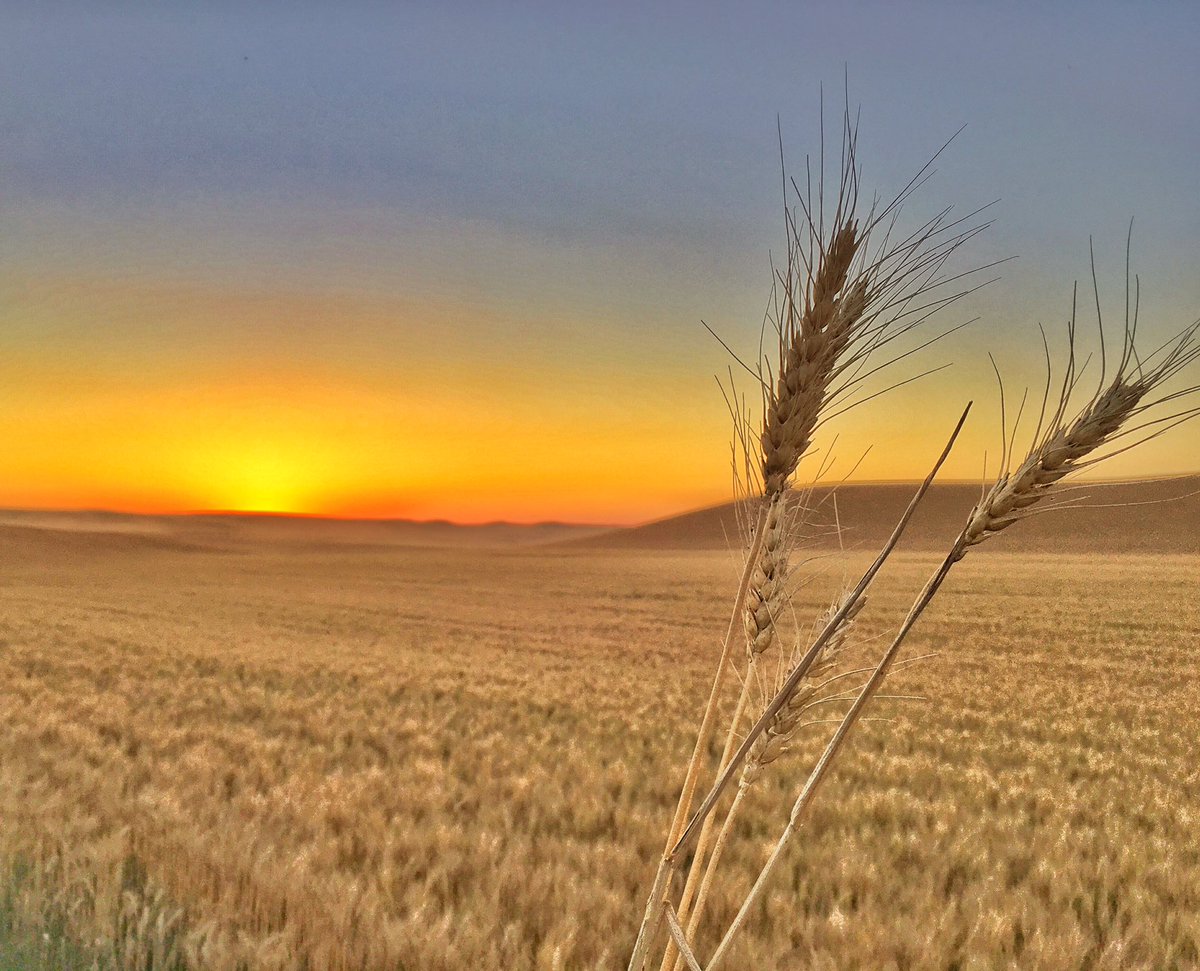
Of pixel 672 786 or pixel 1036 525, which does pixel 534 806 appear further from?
pixel 1036 525

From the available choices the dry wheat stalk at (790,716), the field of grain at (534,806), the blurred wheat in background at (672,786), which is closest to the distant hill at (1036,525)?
the field of grain at (534,806)

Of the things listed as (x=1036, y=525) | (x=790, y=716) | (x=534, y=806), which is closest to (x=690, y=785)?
(x=790, y=716)

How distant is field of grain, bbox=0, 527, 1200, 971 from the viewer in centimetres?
416

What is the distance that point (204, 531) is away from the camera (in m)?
85.1

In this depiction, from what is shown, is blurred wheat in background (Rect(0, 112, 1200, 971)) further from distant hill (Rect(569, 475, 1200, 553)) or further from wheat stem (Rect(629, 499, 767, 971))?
distant hill (Rect(569, 475, 1200, 553))

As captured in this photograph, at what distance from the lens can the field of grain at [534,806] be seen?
4160 mm

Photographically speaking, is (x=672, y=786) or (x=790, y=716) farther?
(x=672, y=786)

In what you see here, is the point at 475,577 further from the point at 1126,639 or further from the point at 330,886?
the point at 330,886

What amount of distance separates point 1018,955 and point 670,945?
354 centimetres

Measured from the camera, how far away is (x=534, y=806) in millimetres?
6605

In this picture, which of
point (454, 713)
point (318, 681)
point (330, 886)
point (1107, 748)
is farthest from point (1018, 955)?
point (318, 681)

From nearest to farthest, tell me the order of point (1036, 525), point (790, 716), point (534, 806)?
point (790, 716) → point (534, 806) → point (1036, 525)

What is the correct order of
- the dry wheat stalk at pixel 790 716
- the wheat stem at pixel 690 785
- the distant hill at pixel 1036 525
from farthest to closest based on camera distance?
1. the distant hill at pixel 1036 525
2. the dry wheat stalk at pixel 790 716
3. the wheat stem at pixel 690 785

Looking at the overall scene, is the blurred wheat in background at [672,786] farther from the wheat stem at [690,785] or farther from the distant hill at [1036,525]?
the distant hill at [1036,525]
